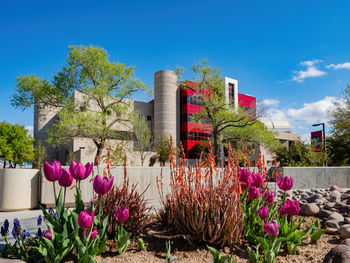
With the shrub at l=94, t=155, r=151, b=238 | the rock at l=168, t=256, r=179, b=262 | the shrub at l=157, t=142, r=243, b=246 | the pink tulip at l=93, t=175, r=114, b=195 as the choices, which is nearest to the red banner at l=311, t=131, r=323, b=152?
the shrub at l=157, t=142, r=243, b=246

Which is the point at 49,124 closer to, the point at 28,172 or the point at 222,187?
the point at 28,172

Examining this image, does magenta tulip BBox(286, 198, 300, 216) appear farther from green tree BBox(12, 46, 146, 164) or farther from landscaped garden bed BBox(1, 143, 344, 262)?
green tree BBox(12, 46, 146, 164)

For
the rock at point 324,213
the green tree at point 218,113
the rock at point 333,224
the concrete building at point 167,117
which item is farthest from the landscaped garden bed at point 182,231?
the concrete building at point 167,117

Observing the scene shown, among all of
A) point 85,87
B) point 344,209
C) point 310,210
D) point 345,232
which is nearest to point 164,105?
Result: point 85,87

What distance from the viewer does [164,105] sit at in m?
50.5

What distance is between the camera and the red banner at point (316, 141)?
19.5 meters

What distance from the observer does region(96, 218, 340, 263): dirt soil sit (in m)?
2.90

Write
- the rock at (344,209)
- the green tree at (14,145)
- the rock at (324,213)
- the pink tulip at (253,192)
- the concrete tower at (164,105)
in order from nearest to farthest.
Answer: the pink tulip at (253,192) → the rock at (324,213) → the rock at (344,209) → the green tree at (14,145) → the concrete tower at (164,105)

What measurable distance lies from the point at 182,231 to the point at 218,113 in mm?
23175

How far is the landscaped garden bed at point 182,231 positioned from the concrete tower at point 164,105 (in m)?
46.3

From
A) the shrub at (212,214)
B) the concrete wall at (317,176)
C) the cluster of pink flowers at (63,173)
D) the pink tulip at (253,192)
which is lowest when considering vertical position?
the concrete wall at (317,176)

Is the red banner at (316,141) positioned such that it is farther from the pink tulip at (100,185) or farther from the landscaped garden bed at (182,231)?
the pink tulip at (100,185)

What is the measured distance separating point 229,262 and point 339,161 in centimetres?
3498

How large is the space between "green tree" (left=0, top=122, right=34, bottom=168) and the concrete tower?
20.5 m
